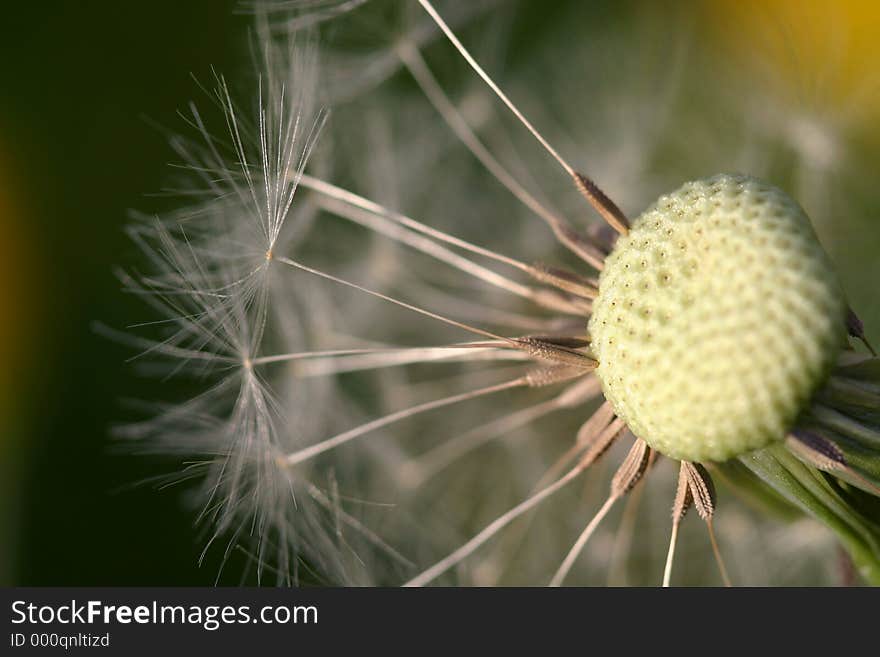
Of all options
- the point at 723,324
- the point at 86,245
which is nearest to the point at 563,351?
the point at 723,324

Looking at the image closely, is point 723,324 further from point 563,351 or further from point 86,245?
point 86,245

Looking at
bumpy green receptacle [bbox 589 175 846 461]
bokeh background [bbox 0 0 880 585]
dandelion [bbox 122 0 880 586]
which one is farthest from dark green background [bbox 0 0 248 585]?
bumpy green receptacle [bbox 589 175 846 461]

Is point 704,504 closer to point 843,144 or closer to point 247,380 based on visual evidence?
point 247,380

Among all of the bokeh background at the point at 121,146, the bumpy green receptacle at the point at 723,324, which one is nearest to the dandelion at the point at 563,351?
the bumpy green receptacle at the point at 723,324

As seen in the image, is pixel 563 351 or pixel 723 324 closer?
pixel 723 324

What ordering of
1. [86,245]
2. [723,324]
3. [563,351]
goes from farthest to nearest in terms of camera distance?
[86,245], [563,351], [723,324]

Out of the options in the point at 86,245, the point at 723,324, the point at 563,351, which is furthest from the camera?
the point at 86,245

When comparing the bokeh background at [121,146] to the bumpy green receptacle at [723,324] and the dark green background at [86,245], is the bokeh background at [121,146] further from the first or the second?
the bumpy green receptacle at [723,324]

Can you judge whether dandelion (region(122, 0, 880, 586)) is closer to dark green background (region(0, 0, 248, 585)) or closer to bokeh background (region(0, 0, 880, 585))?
bokeh background (region(0, 0, 880, 585))
